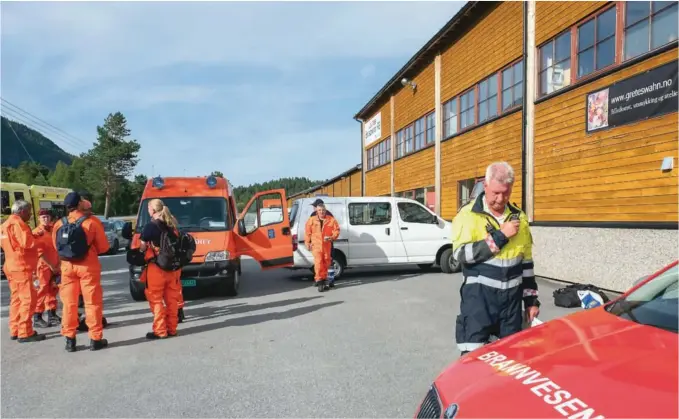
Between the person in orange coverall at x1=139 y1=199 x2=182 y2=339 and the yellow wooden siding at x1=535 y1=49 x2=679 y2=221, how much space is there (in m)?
7.81

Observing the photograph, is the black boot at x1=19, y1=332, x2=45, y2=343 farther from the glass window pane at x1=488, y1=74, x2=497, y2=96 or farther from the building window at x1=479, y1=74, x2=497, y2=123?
the glass window pane at x1=488, y1=74, x2=497, y2=96

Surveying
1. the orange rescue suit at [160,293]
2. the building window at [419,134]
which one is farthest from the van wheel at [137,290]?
the building window at [419,134]

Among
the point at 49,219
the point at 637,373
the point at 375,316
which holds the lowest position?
the point at 375,316

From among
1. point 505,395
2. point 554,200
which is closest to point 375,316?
point 505,395

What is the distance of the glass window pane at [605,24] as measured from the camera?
8750 mm

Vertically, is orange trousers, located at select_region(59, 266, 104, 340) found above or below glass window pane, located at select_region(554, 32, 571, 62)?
below

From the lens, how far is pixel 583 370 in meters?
1.99

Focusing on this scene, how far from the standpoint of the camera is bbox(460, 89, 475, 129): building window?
47.4 feet

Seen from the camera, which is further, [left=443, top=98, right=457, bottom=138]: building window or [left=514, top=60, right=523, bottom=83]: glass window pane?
[left=443, top=98, right=457, bottom=138]: building window

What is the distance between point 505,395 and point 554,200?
31.1 ft

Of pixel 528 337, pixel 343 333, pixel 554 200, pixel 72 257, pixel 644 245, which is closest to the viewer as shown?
pixel 528 337

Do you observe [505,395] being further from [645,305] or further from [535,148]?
[535,148]

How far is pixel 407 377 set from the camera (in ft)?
14.1

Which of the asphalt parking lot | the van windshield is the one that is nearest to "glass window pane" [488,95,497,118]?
the asphalt parking lot
